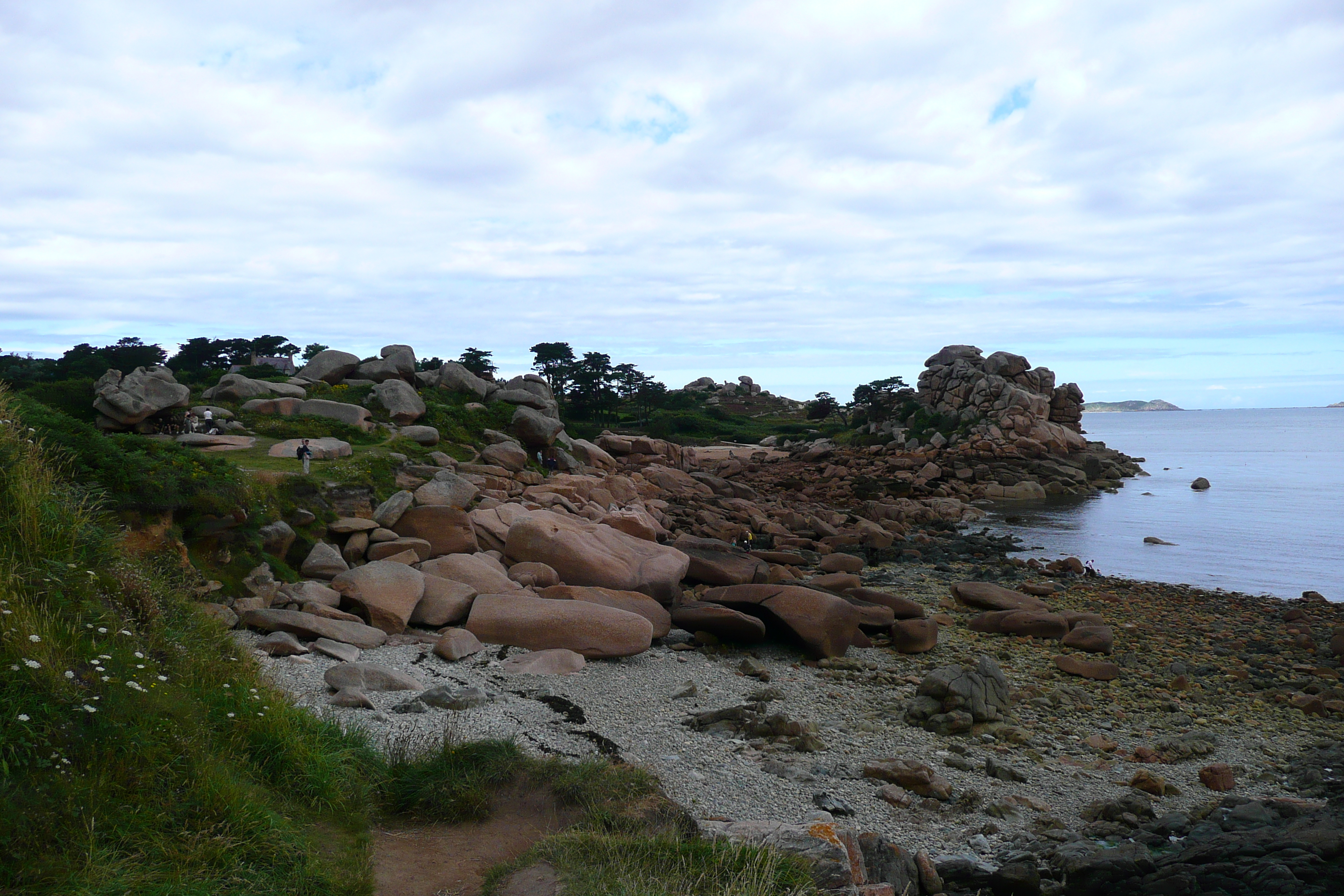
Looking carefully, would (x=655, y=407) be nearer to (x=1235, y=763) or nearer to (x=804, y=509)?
(x=804, y=509)

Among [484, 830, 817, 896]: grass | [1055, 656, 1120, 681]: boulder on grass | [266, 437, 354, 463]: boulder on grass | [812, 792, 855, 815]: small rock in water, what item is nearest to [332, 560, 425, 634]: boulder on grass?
[266, 437, 354, 463]: boulder on grass

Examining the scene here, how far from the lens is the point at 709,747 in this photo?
1043 centimetres

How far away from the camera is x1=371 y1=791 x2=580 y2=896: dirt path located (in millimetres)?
5961

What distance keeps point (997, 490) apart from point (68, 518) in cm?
5068

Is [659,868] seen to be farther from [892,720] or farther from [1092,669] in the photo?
[1092,669]

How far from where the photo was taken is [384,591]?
1427 cm

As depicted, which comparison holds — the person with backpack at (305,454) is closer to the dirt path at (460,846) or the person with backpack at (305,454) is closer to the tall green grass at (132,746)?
the tall green grass at (132,746)

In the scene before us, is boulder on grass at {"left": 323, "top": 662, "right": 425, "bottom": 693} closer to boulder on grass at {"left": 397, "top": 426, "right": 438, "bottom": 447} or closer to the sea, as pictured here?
boulder on grass at {"left": 397, "top": 426, "right": 438, "bottom": 447}

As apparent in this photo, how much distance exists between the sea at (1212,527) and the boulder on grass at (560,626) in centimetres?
1971

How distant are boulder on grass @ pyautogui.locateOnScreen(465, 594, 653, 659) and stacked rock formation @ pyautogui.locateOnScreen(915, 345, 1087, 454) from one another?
5264 cm

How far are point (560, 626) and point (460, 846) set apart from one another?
712cm

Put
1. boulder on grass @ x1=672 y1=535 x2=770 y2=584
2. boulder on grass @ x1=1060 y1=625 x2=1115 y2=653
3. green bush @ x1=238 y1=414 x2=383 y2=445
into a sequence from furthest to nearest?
green bush @ x1=238 y1=414 x2=383 y2=445 < boulder on grass @ x1=672 y1=535 x2=770 y2=584 < boulder on grass @ x1=1060 y1=625 x2=1115 y2=653

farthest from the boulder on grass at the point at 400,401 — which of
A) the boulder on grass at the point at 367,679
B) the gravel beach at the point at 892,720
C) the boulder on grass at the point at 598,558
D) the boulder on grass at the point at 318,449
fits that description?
the boulder on grass at the point at 367,679

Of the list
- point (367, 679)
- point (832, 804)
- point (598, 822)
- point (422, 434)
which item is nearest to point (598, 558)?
point (367, 679)
